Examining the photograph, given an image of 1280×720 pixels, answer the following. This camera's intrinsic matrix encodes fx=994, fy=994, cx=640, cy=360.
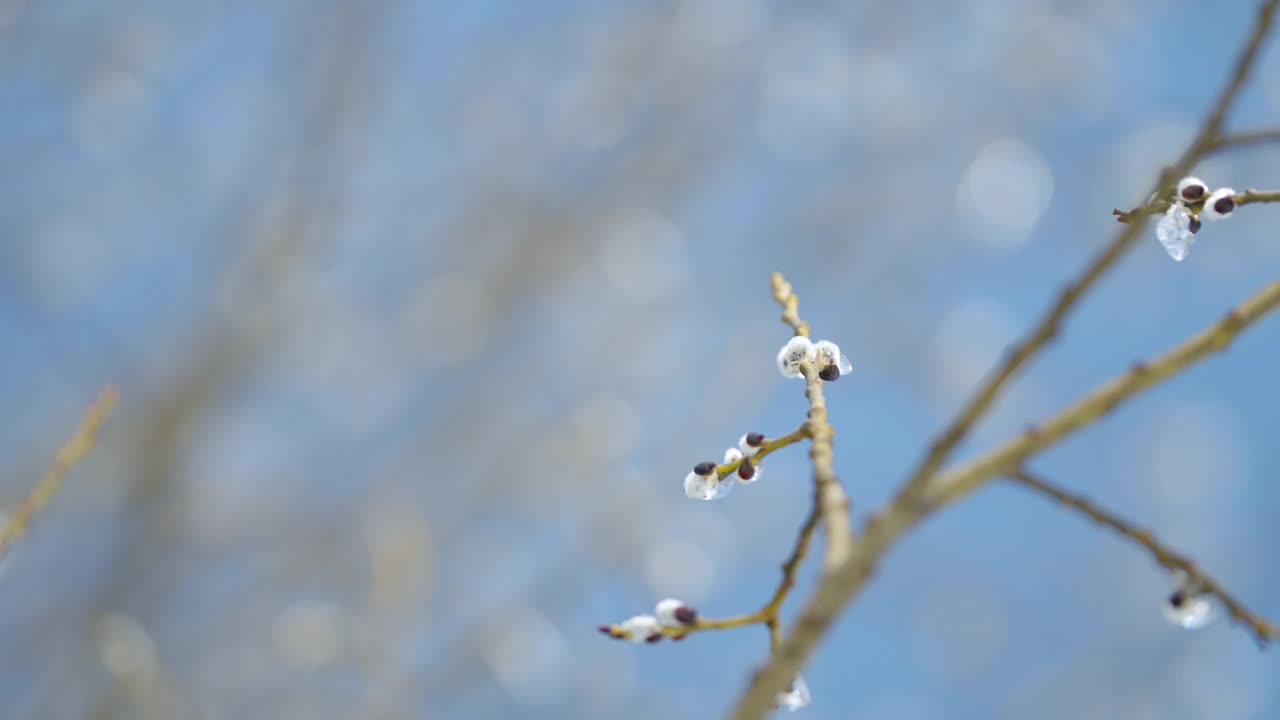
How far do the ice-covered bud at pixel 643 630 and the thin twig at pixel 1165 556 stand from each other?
1.08ft

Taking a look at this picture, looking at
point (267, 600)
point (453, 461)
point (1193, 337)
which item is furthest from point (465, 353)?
point (1193, 337)

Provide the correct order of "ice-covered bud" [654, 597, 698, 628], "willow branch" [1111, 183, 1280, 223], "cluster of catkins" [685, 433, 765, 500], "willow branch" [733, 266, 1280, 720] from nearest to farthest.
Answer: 1. "willow branch" [733, 266, 1280, 720]
2. "willow branch" [1111, 183, 1280, 223]
3. "ice-covered bud" [654, 597, 698, 628]
4. "cluster of catkins" [685, 433, 765, 500]

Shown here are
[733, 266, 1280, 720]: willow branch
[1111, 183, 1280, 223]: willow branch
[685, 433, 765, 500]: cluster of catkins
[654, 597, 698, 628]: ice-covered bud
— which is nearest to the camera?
[733, 266, 1280, 720]: willow branch

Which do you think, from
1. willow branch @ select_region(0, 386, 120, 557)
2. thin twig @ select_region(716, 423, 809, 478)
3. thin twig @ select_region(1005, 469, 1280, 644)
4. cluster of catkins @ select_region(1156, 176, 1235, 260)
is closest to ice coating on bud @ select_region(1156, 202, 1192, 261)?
cluster of catkins @ select_region(1156, 176, 1235, 260)

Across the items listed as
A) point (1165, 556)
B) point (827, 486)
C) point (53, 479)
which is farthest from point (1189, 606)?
point (53, 479)

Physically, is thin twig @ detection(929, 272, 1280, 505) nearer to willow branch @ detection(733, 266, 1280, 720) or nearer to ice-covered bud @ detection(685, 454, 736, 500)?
willow branch @ detection(733, 266, 1280, 720)

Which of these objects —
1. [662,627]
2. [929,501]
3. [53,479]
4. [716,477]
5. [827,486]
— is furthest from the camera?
[53,479]

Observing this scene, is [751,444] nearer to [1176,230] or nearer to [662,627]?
[662,627]

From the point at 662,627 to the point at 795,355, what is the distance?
0.29 m

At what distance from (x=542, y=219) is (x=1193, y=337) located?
4821 mm

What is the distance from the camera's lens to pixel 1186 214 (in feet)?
2.79

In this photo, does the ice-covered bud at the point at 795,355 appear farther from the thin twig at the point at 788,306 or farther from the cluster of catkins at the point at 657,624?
the cluster of catkins at the point at 657,624

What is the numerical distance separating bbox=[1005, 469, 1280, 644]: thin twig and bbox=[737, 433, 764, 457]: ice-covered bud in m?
0.29

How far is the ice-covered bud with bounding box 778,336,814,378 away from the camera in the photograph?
0.90 m
